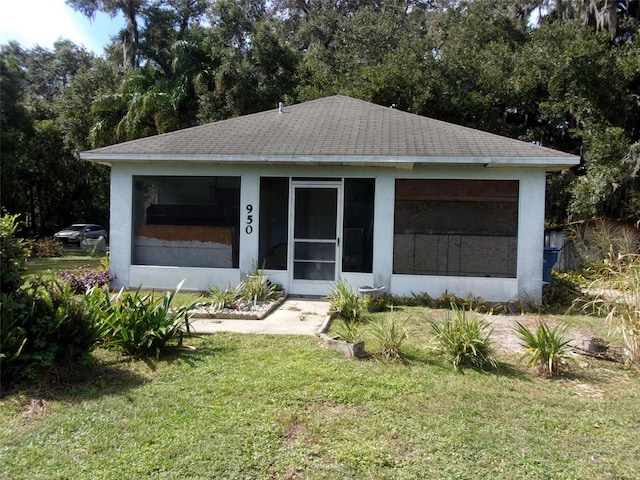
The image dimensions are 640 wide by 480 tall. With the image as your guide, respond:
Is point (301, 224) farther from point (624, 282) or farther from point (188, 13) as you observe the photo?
point (188, 13)

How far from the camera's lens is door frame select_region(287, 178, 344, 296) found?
9.35 metres

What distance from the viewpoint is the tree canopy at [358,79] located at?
15586 mm

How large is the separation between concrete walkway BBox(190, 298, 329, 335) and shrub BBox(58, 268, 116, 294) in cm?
348

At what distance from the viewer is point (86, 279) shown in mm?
9492

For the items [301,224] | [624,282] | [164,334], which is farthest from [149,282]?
[624,282]

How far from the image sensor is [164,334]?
5309 millimetres

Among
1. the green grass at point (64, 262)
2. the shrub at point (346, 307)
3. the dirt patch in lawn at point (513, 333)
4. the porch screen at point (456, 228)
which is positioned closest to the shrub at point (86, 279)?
the green grass at point (64, 262)

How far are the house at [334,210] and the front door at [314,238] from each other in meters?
0.02

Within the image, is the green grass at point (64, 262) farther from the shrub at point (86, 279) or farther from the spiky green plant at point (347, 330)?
the spiky green plant at point (347, 330)

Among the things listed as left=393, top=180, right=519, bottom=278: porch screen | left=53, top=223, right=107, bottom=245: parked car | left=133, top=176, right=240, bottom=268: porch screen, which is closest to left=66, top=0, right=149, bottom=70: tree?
left=53, top=223, right=107, bottom=245: parked car

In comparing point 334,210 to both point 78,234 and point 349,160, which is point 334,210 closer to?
point 349,160

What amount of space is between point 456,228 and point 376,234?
1573 millimetres

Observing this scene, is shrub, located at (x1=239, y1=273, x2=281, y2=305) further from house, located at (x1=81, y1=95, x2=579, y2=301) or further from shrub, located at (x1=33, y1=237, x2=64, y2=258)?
shrub, located at (x1=33, y1=237, x2=64, y2=258)

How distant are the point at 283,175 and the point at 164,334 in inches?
196
